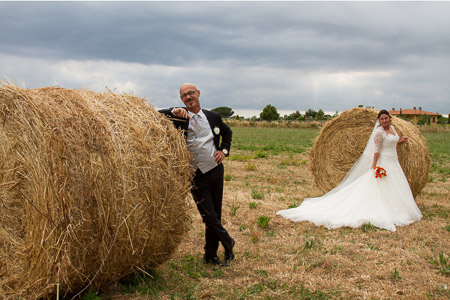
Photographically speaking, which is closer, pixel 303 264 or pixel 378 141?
pixel 303 264

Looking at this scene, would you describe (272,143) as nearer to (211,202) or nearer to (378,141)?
(378,141)

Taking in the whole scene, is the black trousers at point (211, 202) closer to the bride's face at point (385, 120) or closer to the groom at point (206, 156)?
the groom at point (206, 156)

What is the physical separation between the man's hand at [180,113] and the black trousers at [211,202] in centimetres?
71

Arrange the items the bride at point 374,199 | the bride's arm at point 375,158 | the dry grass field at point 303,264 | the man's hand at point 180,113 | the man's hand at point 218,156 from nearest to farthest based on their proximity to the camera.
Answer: the dry grass field at point 303,264 < the man's hand at point 180,113 < the man's hand at point 218,156 < the bride at point 374,199 < the bride's arm at point 375,158

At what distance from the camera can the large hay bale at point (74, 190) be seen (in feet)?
12.5

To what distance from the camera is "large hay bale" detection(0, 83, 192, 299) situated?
3.79 m

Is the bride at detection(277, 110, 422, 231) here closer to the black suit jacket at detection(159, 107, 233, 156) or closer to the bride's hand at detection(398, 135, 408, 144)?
the bride's hand at detection(398, 135, 408, 144)

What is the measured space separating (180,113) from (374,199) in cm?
469

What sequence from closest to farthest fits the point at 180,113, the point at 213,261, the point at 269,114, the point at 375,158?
the point at 180,113
the point at 213,261
the point at 375,158
the point at 269,114

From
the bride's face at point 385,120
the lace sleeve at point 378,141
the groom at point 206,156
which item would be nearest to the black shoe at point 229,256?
the groom at point 206,156

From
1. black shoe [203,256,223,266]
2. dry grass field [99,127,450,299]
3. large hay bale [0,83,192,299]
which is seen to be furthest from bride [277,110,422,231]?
large hay bale [0,83,192,299]

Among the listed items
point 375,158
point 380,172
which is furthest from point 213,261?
point 375,158

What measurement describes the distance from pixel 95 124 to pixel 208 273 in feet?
7.33

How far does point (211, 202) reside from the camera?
211 inches
